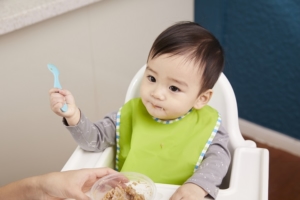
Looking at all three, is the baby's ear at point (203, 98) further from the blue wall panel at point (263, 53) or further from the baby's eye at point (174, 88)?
the blue wall panel at point (263, 53)

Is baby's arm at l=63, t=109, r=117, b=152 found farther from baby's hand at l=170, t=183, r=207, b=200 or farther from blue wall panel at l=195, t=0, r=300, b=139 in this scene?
blue wall panel at l=195, t=0, r=300, b=139

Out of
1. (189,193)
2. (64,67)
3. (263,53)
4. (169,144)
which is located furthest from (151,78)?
(263,53)

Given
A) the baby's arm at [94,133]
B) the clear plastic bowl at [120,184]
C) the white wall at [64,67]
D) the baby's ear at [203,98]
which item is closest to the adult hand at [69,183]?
the clear plastic bowl at [120,184]

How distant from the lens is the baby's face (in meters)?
0.92

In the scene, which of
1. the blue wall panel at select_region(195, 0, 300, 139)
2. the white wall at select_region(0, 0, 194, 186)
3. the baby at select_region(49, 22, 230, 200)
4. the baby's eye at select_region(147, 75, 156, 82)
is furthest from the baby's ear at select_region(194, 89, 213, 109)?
the blue wall panel at select_region(195, 0, 300, 139)

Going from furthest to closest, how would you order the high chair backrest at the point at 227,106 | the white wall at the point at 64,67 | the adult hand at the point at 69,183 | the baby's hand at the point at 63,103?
1. the white wall at the point at 64,67
2. the high chair backrest at the point at 227,106
3. the baby's hand at the point at 63,103
4. the adult hand at the point at 69,183

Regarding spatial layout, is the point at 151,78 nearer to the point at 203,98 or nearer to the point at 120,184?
the point at 203,98

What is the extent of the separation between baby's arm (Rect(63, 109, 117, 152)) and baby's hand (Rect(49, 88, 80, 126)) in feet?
0.06

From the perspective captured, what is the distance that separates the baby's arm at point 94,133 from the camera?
981 millimetres

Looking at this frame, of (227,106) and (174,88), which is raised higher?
(174,88)

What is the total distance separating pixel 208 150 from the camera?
0.99 meters

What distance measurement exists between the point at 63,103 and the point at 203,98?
32cm

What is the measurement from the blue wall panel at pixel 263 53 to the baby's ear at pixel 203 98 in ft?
2.74

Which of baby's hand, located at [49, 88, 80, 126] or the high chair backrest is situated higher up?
baby's hand, located at [49, 88, 80, 126]
